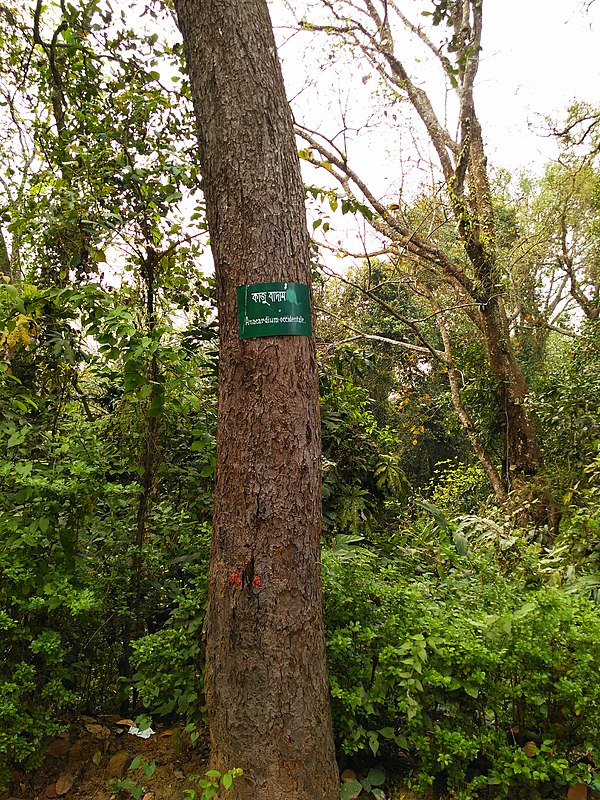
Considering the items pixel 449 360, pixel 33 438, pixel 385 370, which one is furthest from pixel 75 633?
pixel 385 370

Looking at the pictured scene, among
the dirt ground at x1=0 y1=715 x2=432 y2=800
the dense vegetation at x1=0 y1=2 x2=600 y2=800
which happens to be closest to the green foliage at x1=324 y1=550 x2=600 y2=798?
the dense vegetation at x1=0 y1=2 x2=600 y2=800

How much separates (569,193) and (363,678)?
32.6 ft

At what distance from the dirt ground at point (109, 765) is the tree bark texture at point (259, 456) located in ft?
1.06

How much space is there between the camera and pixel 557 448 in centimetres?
600

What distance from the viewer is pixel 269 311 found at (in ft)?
5.96

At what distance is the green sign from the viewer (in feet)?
5.95

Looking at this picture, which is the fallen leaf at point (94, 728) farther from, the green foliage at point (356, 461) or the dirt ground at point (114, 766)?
the green foliage at point (356, 461)

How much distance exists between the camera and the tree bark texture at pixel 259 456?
1695 mm

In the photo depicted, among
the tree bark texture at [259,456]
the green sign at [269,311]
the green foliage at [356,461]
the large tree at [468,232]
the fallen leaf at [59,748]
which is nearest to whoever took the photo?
the tree bark texture at [259,456]

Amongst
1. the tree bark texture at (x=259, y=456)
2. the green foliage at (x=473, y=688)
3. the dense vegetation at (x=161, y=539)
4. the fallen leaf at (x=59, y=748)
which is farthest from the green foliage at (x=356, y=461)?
the fallen leaf at (x=59, y=748)

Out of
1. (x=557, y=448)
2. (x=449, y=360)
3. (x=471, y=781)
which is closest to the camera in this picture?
(x=471, y=781)

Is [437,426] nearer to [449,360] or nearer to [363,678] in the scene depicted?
[449,360]

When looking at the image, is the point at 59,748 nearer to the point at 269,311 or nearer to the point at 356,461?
the point at 269,311

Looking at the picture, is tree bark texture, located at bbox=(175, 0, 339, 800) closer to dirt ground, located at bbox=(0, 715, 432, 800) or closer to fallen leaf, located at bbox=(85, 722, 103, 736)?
dirt ground, located at bbox=(0, 715, 432, 800)
